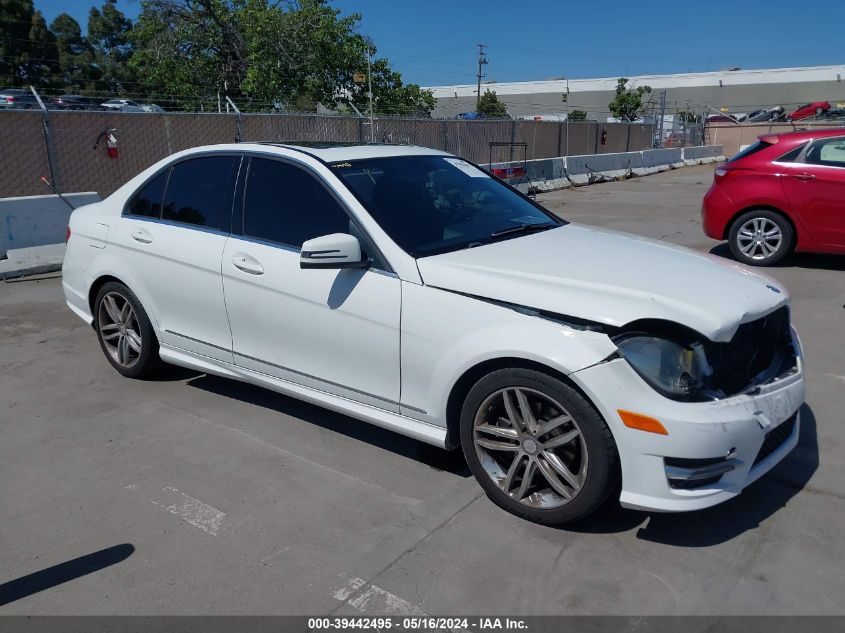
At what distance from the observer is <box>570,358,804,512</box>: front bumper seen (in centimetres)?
290

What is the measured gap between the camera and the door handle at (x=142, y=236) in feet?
15.8

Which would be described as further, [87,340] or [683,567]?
[87,340]

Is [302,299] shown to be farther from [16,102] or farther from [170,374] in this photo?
[16,102]

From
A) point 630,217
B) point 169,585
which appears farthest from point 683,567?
point 630,217

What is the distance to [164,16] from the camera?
90.5ft

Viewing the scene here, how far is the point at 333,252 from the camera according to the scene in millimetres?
3600

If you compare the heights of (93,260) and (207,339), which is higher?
(93,260)

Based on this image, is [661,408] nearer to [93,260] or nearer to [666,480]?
[666,480]

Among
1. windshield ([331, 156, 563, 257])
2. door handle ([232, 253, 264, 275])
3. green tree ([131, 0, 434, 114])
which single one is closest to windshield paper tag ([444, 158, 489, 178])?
windshield ([331, 156, 563, 257])

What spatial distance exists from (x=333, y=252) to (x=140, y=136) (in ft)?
39.4

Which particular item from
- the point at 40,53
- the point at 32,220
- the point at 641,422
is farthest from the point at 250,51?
the point at 40,53

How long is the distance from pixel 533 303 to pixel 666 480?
925mm

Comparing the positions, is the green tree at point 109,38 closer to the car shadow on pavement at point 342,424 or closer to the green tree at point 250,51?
the green tree at point 250,51

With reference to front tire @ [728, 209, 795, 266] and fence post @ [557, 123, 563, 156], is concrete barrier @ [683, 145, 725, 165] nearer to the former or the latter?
fence post @ [557, 123, 563, 156]
